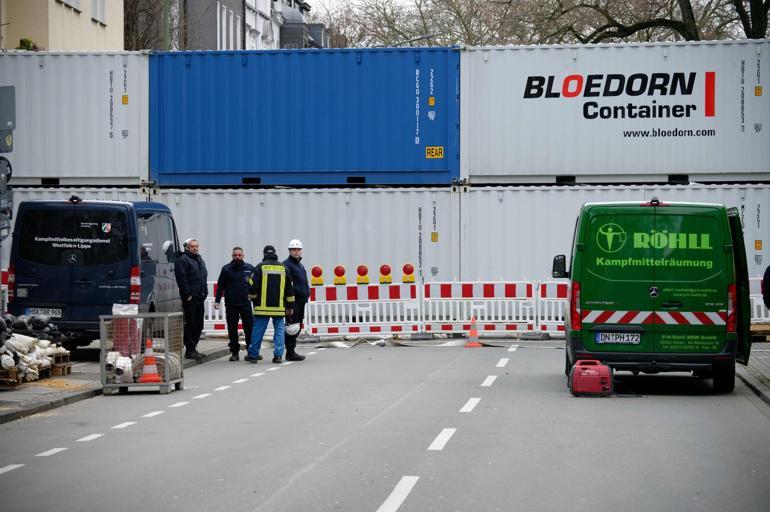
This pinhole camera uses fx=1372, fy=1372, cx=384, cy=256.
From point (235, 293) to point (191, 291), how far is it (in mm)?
724

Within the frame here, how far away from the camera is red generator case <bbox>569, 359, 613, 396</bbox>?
14992mm

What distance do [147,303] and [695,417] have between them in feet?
32.6

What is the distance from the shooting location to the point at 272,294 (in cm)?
2020

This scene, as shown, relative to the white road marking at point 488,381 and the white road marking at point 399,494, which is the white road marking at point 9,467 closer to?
the white road marking at point 399,494

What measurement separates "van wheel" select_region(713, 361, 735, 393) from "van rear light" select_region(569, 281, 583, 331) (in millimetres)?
1600

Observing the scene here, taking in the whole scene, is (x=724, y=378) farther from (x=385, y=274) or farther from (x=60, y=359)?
(x=385, y=274)

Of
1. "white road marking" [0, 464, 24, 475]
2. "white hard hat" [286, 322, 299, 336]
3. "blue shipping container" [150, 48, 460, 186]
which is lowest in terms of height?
"white road marking" [0, 464, 24, 475]

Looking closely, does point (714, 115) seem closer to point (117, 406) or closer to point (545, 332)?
point (545, 332)

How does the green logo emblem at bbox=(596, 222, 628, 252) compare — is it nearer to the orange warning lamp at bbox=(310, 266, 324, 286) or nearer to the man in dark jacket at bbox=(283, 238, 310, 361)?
the man in dark jacket at bbox=(283, 238, 310, 361)

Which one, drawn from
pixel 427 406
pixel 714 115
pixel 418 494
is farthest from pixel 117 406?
pixel 714 115

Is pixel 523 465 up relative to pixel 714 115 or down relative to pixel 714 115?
down

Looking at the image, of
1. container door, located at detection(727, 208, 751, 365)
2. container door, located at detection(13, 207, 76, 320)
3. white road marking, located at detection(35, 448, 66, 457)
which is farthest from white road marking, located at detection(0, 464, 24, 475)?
container door, located at detection(13, 207, 76, 320)

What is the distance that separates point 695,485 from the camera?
30.2 feet

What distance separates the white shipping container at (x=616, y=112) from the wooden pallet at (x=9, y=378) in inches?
469
